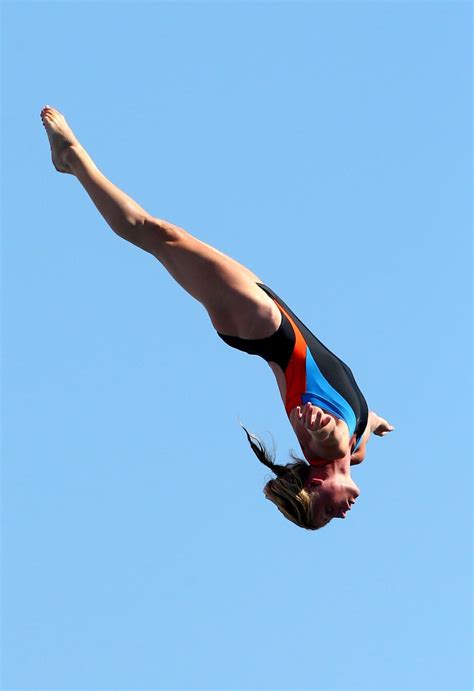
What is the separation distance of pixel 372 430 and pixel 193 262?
3.26m

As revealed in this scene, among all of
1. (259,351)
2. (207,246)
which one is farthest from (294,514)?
(207,246)

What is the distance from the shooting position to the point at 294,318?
15680 mm

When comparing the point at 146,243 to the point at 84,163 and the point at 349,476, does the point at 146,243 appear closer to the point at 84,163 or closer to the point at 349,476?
the point at 84,163

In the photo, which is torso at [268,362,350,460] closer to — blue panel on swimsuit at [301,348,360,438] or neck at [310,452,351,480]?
blue panel on swimsuit at [301,348,360,438]

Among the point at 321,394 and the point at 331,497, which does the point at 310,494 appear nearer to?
the point at 331,497

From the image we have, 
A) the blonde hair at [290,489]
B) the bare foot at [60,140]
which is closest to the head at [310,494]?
the blonde hair at [290,489]

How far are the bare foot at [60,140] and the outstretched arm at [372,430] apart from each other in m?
4.06

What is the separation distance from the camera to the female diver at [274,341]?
15.1m

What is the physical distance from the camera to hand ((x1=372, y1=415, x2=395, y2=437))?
17.3 meters

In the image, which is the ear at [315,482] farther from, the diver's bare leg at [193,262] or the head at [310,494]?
the diver's bare leg at [193,262]

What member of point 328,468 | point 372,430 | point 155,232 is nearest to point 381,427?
point 372,430

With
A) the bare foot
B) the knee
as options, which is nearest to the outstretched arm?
the knee

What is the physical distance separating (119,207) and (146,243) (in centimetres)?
44

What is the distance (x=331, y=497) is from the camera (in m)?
15.5
